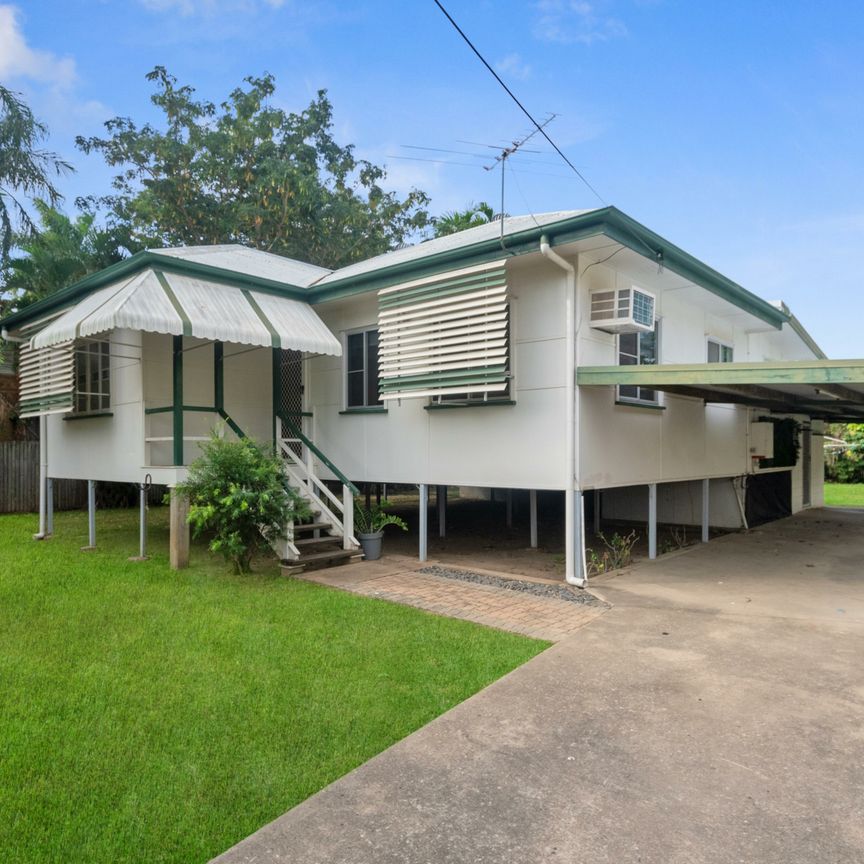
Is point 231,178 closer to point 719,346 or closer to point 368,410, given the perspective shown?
point 368,410

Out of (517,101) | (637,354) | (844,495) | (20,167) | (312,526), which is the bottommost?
(844,495)

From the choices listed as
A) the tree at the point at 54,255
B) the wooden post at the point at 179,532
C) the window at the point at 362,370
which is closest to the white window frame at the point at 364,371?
the window at the point at 362,370

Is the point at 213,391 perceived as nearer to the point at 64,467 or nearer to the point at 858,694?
the point at 64,467

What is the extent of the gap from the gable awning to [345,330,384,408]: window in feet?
2.14

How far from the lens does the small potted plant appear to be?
902cm

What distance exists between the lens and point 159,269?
27.9 ft

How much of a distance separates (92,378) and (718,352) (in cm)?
1104

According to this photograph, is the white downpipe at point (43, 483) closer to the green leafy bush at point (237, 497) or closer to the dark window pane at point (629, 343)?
the green leafy bush at point (237, 497)

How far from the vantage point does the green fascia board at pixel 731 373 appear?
6379 mm

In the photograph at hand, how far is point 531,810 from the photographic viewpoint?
9.46 feet

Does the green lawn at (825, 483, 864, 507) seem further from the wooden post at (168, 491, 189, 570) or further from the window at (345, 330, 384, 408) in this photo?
the wooden post at (168, 491, 189, 570)

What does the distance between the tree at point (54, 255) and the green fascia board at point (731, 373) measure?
15.0m

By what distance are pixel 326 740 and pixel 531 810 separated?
1237 millimetres

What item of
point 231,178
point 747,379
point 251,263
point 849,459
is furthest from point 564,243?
point 849,459
